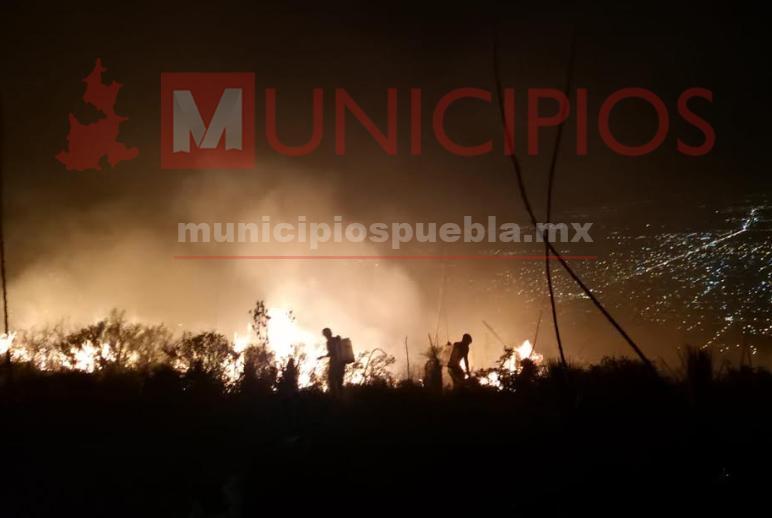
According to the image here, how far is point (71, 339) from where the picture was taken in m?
13.0

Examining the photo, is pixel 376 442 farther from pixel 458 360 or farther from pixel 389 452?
pixel 458 360

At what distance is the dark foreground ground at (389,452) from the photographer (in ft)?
20.9

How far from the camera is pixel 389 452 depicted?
281 inches

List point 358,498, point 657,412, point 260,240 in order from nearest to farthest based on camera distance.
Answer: point 358,498 → point 657,412 → point 260,240

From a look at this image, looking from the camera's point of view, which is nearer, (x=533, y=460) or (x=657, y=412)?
(x=533, y=460)

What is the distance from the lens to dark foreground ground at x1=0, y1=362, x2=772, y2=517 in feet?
20.9

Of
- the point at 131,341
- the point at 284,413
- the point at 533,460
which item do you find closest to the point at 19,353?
the point at 131,341

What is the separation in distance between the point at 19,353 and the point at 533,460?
39.2ft

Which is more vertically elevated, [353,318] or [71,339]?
[353,318]

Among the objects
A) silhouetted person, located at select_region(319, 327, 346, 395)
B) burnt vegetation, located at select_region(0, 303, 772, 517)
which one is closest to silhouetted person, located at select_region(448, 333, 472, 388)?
burnt vegetation, located at select_region(0, 303, 772, 517)

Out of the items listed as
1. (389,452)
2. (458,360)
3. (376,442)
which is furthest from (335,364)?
(389,452)

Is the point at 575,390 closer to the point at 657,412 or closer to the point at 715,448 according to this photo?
the point at 657,412

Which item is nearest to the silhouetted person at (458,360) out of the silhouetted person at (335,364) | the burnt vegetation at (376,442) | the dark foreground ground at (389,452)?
the burnt vegetation at (376,442)

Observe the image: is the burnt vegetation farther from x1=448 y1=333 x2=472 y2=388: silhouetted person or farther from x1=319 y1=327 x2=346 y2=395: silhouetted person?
x1=448 y1=333 x2=472 y2=388: silhouetted person
